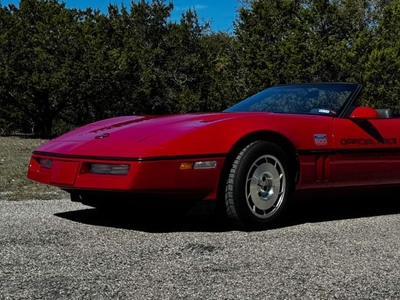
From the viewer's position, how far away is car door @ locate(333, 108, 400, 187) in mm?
5215

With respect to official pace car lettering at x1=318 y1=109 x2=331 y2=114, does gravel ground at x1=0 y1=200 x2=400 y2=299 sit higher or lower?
lower

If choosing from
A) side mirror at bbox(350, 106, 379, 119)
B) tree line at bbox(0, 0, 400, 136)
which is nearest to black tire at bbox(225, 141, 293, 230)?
side mirror at bbox(350, 106, 379, 119)

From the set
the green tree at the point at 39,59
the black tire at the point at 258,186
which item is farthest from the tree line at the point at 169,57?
the black tire at the point at 258,186

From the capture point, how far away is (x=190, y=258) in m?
3.68

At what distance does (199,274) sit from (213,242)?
88 cm

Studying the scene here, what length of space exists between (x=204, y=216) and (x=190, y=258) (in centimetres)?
166

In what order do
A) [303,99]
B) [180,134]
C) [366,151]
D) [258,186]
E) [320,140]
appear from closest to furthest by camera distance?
[180,134] < [258,186] < [320,140] < [366,151] < [303,99]

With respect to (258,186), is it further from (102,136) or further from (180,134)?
(102,136)

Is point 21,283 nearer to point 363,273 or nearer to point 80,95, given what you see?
point 363,273

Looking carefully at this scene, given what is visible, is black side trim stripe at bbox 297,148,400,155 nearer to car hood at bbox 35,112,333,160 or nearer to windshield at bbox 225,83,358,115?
car hood at bbox 35,112,333,160

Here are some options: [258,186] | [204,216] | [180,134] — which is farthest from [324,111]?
[180,134]

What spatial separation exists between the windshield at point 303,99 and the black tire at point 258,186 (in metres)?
0.79

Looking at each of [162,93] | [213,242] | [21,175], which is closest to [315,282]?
Answer: [213,242]

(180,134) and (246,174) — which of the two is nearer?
(180,134)
